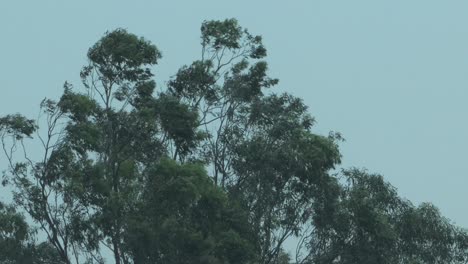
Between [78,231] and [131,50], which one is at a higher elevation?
[131,50]

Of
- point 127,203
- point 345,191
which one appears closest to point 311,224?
point 345,191

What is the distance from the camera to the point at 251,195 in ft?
107

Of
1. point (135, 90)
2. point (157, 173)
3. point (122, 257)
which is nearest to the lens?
point (157, 173)

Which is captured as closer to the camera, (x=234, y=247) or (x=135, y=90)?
(x=234, y=247)

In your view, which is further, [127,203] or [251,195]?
[251,195]

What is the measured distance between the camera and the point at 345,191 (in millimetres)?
32625

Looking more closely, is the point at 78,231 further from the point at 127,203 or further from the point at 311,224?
the point at 311,224

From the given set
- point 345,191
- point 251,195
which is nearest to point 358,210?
point 345,191

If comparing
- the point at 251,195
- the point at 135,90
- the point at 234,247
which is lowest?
the point at 234,247

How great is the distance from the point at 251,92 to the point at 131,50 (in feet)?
14.3

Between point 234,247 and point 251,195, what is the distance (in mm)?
3341

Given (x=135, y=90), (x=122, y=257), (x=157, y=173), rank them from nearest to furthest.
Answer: (x=157, y=173), (x=122, y=257), (x=135, y=90)

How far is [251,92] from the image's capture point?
33.9 m

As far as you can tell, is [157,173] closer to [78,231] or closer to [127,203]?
[127,203]
